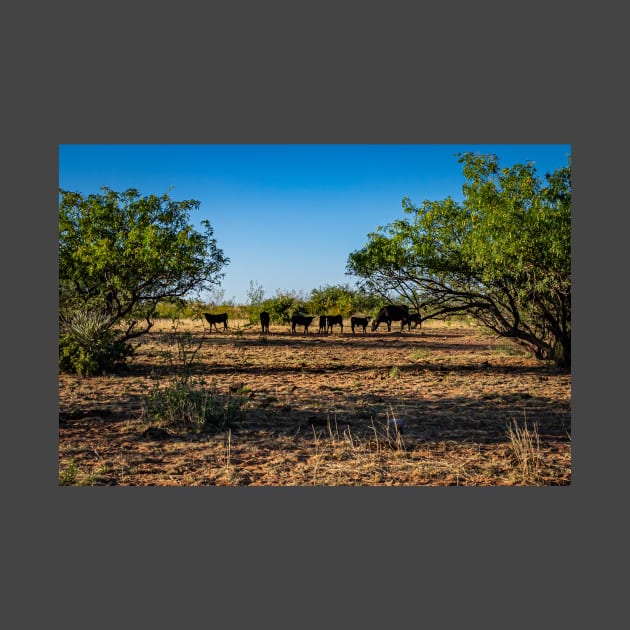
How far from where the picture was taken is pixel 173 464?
18.9ft

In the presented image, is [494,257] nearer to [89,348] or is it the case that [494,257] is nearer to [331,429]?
[331,429]

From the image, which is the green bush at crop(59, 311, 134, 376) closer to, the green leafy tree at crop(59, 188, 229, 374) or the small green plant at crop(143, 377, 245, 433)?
the green leafy tree at crop(59, 188, 229, 374)

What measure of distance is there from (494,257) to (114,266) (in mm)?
8566

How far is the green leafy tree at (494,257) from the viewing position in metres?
9.73

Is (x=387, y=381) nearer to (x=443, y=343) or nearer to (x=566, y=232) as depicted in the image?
(x=566, y=232)

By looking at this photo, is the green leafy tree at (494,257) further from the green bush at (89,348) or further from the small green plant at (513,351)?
the green bush at (89,348)

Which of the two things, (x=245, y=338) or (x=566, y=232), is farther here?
(x=245, y=338)

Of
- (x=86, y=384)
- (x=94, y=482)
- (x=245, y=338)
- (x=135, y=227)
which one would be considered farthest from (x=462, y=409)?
(x=245, y=338)

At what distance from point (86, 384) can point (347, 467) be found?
22.2ft

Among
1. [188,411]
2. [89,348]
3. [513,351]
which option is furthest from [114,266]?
[513,351]

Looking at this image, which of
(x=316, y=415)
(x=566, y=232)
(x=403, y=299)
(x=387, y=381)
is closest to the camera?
(x=316, y=415)

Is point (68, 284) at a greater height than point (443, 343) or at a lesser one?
greater

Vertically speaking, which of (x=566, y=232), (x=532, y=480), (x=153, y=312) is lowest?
(x=532, y=480)

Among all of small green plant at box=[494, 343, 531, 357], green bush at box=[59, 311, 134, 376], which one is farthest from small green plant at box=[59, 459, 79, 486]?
small green plant at box=[494, 343, 531, 357]
